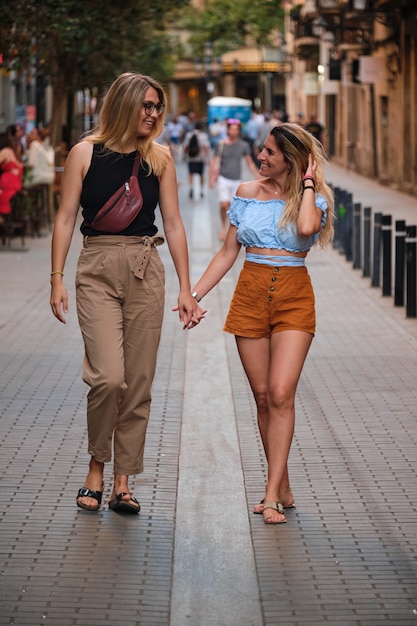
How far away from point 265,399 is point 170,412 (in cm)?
251

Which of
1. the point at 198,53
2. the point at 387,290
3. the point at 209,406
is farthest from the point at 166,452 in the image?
the point at 198,53

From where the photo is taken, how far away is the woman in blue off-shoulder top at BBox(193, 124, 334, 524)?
21.4 ft

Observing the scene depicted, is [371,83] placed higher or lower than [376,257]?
higher

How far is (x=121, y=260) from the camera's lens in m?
6.41

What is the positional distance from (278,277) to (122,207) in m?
0.79

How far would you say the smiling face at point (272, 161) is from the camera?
654 centimetres

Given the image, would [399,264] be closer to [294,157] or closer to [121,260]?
[294,157]

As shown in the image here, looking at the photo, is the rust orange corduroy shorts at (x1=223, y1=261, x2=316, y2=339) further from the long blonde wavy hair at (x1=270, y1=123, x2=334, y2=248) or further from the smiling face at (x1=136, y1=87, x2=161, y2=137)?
the smiling face at (x1=136, y1=87, x2=161, y2=137)

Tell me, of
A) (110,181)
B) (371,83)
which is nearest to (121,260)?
(110,181)

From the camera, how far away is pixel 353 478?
7.34 m

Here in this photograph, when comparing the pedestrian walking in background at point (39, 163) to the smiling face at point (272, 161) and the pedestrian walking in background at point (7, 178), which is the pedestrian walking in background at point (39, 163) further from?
the smiling face at point (272, 161)

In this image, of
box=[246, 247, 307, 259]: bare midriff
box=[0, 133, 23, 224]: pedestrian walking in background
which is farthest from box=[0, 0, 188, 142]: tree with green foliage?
box=[246, 247, 307, 259]: bare midriff

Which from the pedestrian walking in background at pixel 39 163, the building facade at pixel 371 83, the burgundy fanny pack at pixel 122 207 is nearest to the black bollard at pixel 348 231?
the pedestrian walking in background at pixel 39 163

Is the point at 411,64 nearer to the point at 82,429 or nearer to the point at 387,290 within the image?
the point at 387,290
